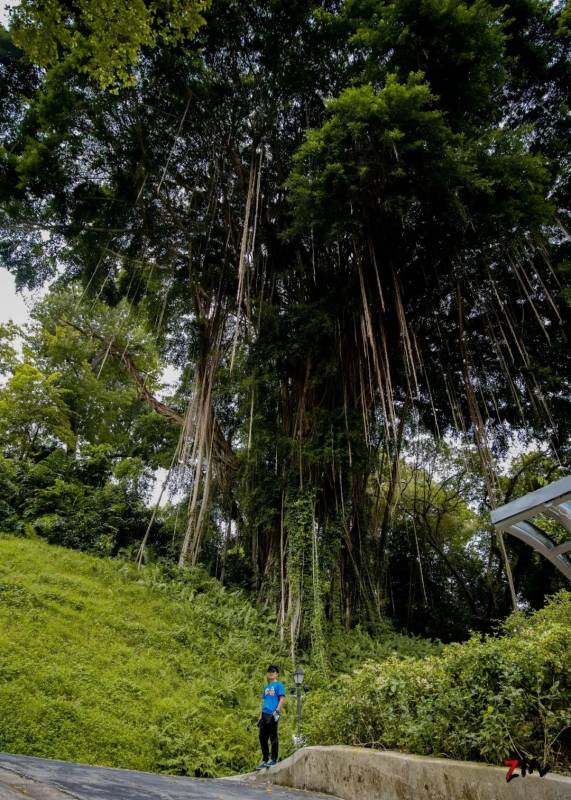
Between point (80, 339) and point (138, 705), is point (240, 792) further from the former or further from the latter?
point (80, 339)

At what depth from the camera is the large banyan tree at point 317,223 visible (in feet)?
18.1

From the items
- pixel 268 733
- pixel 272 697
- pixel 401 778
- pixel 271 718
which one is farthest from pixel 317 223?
pixel 401 778

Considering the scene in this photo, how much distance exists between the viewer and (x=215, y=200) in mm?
7984

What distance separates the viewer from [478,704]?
2.14m

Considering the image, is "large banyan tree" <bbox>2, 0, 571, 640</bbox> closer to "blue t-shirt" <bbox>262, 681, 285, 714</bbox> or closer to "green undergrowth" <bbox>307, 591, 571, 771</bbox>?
"blue t-shirt" <bbox>262, 681, 285, 714</bbox>

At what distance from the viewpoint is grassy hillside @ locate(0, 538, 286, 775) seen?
377cm

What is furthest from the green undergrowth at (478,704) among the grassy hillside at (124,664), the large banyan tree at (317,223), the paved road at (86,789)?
the large banyan tree at (317,223)

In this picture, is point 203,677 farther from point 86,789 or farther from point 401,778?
point 86,789

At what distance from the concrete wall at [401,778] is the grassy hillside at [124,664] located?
125 cm

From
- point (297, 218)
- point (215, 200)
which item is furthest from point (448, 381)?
point (215, 200)

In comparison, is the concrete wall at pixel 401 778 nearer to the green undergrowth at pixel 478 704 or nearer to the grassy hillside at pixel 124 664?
the green undergrowth at pixel 478 704

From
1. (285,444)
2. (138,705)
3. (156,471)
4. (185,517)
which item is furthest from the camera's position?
(156,471)

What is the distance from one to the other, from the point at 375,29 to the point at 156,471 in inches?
433

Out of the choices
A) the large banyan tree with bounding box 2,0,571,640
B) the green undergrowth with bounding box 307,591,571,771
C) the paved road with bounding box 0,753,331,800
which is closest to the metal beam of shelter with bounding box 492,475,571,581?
the green undergrowth with bounding box 307,591,571,771
